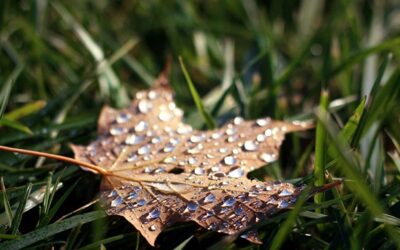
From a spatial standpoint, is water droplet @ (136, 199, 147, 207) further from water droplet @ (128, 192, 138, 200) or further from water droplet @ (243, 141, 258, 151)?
water droplet @ (243, 141, 258, 151)

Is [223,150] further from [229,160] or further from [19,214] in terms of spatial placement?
[19,214]

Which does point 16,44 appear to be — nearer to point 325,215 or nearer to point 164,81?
point 164,81

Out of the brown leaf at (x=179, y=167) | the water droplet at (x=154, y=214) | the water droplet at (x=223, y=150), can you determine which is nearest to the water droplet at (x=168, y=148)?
the brown leaf at (x=179, y=167)

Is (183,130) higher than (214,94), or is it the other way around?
(214,94)

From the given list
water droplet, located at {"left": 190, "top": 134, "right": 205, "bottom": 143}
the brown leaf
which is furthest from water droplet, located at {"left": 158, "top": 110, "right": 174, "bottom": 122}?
water droplet, located at {"left": 190, "top": 134, "right": 205, "bottom": 143}

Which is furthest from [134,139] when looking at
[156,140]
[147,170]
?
[147,170]

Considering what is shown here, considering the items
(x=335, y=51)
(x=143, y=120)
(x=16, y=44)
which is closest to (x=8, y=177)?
(x=143, y=120)

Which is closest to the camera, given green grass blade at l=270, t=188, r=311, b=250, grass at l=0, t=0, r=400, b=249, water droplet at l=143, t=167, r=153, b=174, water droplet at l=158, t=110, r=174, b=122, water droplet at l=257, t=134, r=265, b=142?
green grass blade at l=270, t=188, r=311, b=250
